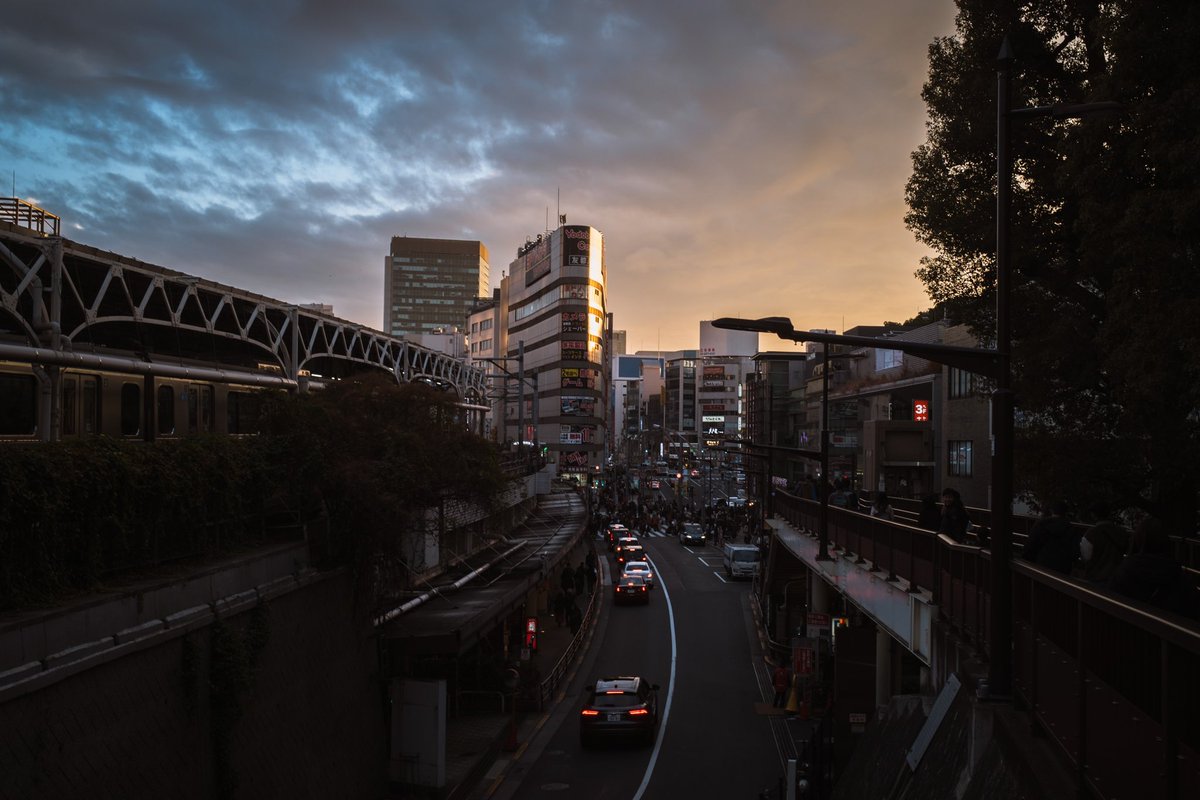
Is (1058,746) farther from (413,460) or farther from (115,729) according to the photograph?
(413,460)

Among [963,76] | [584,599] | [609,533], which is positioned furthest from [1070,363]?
[609,533]

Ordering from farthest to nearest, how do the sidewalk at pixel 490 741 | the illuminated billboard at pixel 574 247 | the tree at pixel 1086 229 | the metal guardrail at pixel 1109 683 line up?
1. the illuminated billboard at pixel 574 247
2. the sidewalk at pixel 490 741
3. the tree at pixel 1086 229
4. the metal guardrail at pixel 1109 683

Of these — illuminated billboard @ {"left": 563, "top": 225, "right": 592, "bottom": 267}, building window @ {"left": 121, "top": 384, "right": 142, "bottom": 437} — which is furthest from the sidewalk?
illuminated billboard @ {"left": 563, "top": 225, "right": 592, "bottom": 267}

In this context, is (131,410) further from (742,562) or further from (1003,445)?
(742,562)

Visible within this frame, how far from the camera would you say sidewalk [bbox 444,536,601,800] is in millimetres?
18703

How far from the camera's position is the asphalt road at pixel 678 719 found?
1916 centimetres

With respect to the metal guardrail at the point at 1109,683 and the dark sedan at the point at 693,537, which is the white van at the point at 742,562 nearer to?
the dark sedan at the point at 693,537

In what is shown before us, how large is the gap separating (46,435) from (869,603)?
15.2 metres

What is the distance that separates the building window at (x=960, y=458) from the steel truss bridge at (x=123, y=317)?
78.4 feet

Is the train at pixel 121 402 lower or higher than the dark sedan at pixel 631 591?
higher

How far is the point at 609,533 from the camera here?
226 ft

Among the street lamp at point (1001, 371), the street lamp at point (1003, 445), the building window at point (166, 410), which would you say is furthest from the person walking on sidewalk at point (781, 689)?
the street lamp at point (1003, 445)

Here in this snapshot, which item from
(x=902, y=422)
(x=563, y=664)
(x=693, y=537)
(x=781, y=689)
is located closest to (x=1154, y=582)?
(x=781, y=689)

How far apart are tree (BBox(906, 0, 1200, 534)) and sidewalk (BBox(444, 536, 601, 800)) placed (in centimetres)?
1206
